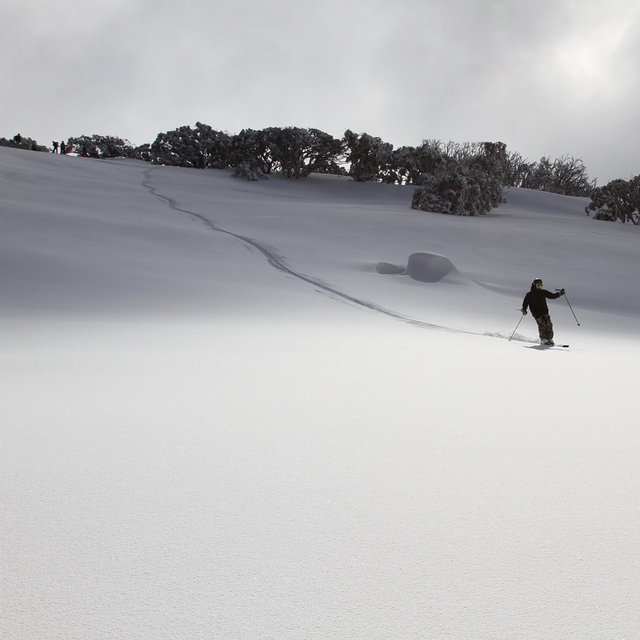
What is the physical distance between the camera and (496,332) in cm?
787

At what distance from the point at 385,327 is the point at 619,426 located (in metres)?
3.85

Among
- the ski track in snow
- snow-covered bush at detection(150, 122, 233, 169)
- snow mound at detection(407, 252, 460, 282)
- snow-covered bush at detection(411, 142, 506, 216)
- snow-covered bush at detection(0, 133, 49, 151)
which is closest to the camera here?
the ski track in snow

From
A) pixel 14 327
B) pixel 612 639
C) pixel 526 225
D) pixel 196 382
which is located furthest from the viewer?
pixel 526 225

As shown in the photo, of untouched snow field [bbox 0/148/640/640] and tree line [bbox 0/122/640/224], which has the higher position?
tree line [bbox 0/122/640/224]

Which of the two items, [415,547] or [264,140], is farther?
[264,140]

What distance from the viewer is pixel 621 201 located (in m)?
24.1

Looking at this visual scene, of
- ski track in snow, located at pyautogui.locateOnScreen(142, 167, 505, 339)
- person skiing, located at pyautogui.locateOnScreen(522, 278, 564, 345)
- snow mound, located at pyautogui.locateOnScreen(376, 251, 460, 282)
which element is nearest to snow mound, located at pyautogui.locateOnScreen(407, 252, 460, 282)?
snow mound, located at pyautogui.locateOnScreen(376, 251, 460, 282)

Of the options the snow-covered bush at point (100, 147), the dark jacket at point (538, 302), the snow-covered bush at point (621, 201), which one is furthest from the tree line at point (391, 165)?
the dark jacket at point (538, 302)

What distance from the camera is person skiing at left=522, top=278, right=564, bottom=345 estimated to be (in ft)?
24.2

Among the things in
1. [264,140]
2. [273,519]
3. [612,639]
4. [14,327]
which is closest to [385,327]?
[14,327]

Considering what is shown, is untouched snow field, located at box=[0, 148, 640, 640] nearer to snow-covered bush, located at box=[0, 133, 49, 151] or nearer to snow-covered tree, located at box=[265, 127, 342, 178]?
snow-covered tree, located at box=[265, 127, 342, 178]

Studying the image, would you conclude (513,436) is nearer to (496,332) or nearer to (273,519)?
(273,519)

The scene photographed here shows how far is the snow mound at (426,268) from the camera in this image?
37.6 ft

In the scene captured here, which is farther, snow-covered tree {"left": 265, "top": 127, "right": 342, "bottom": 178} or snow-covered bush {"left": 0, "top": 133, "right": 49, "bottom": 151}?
snow-covered bush {"left": 0, "top": 133, "right": 49, "bottom": 151}
